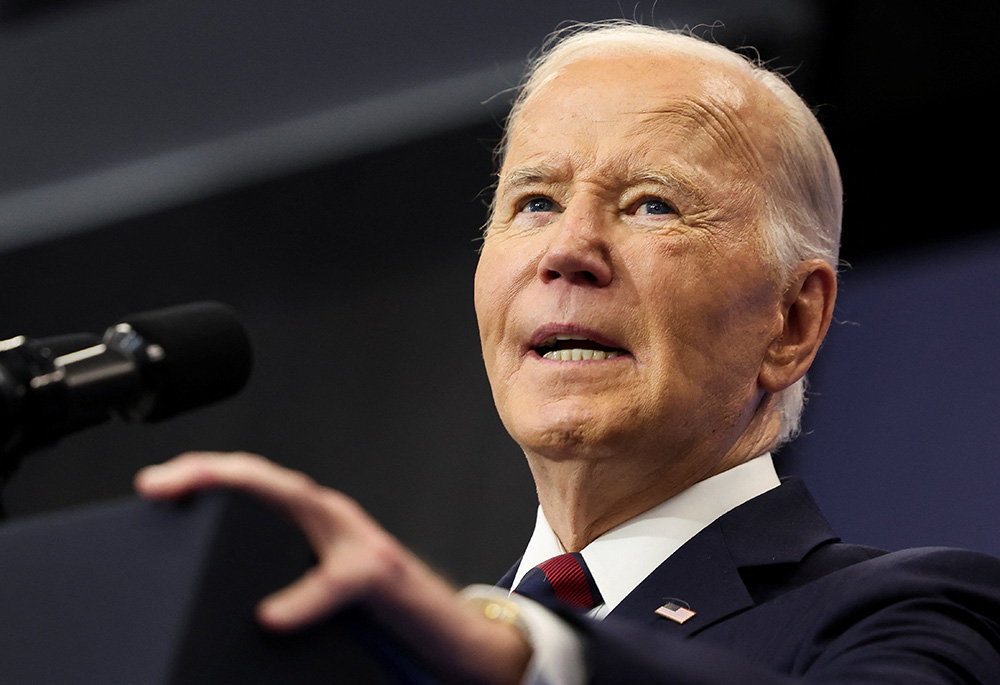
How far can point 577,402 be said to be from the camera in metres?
1.71

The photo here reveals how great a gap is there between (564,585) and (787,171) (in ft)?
2.66

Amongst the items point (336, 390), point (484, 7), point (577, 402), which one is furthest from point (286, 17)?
point (577, 402)

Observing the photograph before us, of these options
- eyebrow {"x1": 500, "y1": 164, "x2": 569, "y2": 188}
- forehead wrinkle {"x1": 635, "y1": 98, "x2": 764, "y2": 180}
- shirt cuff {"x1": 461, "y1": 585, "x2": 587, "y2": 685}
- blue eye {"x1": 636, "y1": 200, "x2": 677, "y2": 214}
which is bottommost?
shirt cuff {"x1": 461, "y1": 585, "x2": 587, "y2": 685}

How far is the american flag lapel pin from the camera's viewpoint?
1.53 meters

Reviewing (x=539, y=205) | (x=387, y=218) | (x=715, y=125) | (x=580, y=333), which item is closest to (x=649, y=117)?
(x=715, y=125)

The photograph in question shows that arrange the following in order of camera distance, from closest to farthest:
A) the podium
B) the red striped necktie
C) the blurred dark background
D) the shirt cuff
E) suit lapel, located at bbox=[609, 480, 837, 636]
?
the podium
the shirt cuff
suit lapel, located at bbox=[609, 480, 837, 636]
the red striped necktie
the blurred dark background

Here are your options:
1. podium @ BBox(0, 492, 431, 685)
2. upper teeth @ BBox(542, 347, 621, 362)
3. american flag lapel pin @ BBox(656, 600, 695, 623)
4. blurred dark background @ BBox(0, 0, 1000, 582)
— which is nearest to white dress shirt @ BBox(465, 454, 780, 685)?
american flag lapel pin @ BBox(656, 600, 695, 623)

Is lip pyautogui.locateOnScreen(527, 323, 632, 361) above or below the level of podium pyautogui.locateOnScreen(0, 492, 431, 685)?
below

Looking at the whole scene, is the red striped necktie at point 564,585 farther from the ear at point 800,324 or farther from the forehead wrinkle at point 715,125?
the forehead wrinkle at point 715,125

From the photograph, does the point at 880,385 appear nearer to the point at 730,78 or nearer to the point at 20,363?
the point at 730,78

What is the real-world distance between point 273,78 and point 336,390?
1.28 metres

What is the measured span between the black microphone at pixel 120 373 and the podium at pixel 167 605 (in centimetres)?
7

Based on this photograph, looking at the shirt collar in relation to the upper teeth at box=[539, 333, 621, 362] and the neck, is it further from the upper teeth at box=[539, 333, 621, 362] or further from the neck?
the upper teeth at box=[539, 333, 621, 362]

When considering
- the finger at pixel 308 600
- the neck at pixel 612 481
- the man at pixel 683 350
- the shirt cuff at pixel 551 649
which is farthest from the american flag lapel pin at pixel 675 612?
the finger at pixel 308 600
